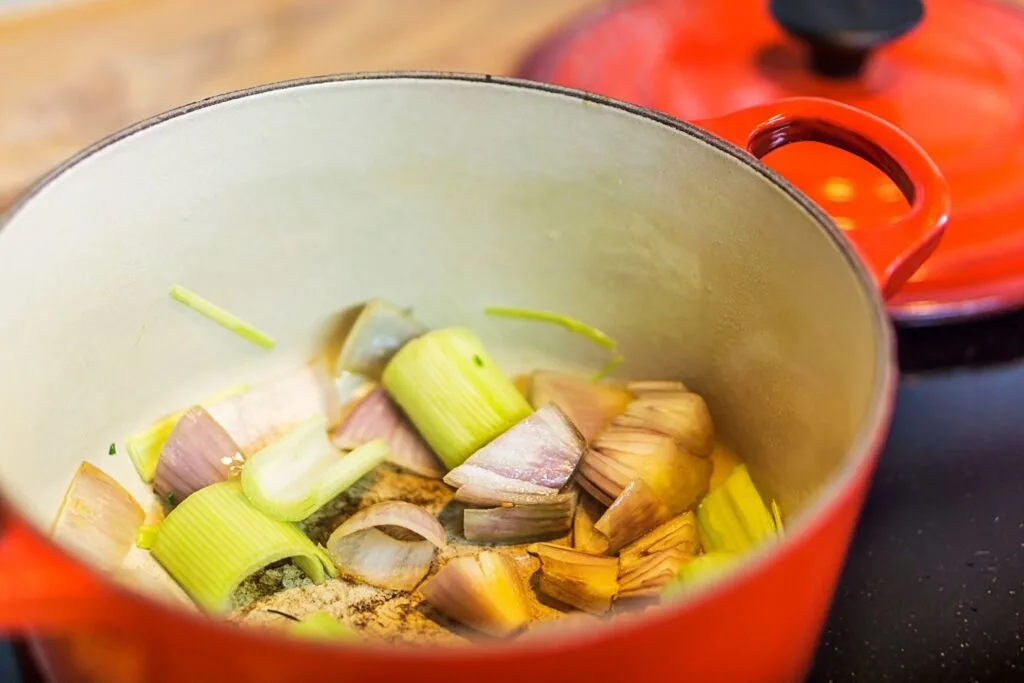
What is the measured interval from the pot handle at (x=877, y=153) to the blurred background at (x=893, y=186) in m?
0.10

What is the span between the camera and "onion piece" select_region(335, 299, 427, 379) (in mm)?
680

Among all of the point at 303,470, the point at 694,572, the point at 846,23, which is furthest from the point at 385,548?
the point at 846,23

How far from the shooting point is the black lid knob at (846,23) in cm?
70

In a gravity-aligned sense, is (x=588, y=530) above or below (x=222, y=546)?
below

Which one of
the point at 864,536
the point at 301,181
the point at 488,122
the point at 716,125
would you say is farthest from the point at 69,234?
the point at 864,536

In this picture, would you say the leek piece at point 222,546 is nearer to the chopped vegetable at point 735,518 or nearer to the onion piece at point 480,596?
the onion piece at point 480,596

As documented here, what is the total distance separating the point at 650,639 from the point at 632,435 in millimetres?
306

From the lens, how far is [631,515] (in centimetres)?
57

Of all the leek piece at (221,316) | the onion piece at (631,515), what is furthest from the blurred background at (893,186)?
the leek piece at (221,316)

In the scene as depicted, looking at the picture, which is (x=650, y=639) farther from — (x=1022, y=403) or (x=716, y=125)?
(x=1022, y=403)

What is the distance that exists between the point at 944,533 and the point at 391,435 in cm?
34

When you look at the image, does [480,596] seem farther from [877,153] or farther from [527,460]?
[877,153]

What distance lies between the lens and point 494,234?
0.68m

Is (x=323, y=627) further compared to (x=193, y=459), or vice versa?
(x=193, y=459)
